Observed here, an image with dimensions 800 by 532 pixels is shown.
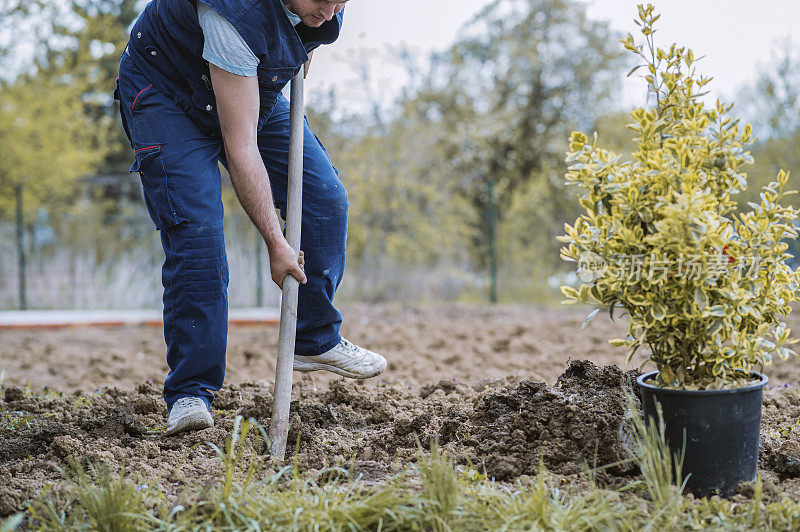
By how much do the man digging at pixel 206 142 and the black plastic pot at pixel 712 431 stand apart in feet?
4.18

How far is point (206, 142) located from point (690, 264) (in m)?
1.77

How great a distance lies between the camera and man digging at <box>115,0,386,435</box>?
227 cm

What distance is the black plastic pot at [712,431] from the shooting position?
71.3 inches

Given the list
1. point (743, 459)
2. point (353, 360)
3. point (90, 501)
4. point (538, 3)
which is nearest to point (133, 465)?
point (90, 501)

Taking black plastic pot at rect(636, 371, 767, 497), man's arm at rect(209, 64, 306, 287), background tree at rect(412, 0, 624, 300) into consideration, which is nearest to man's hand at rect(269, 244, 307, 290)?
man's arm at rect(209, 64, 306, 287)

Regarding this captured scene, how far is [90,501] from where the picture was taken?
5.54 ft

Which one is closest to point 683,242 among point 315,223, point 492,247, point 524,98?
point 315,223

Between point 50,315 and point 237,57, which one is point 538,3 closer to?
point 50,315

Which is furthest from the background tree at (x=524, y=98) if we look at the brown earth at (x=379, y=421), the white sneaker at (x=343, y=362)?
the white sneaker at (x=343, y=362)

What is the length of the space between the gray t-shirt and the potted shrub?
1079 mm

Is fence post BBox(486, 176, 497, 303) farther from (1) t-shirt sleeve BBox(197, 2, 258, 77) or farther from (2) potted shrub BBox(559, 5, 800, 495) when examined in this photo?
(2) potted shrub BBox(559, 5, 800, 495)

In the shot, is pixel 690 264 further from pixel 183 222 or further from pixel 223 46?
pixel 183 222

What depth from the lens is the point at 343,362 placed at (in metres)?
2.91

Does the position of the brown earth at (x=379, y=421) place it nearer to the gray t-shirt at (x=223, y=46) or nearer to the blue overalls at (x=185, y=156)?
the blue overalls at (x=185, y=156)
